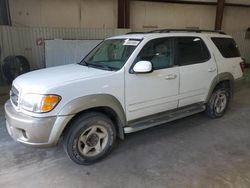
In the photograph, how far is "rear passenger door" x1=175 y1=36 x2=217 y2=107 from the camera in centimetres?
373

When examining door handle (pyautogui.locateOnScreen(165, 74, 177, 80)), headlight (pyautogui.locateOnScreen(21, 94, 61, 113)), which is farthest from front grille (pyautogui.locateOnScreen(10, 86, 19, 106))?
door handle (pyautogui.locateOnScreen(165, 74, 177, 80))

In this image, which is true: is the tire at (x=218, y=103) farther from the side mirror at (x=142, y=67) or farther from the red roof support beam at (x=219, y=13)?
the red roof support beam at (x=219, y=13)

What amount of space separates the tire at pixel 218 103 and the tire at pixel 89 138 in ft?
7.31

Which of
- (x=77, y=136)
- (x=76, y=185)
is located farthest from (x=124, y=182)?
(x=77, y=136)

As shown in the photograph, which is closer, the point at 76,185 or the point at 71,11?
the point at 76,185

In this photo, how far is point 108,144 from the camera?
317 centimetres

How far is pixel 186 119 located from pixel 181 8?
7.28 meters

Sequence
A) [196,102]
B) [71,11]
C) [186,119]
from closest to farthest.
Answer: [196,102], [186,119], [71,11]

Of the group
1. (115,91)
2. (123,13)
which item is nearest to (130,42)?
(115,91)

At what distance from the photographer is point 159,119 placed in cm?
356

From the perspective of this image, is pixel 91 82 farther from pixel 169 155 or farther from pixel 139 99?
pixel 169 155

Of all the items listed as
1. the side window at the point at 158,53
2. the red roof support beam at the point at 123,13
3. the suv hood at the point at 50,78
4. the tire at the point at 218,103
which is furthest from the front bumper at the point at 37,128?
the red roof support beam at the point at 123,13

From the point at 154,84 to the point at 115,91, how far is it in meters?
0.65

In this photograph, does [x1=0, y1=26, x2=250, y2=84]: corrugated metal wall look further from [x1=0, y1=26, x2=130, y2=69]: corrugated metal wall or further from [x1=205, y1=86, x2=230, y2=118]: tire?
[x1=205, y1=86, x2=230, y2=118]: tire
